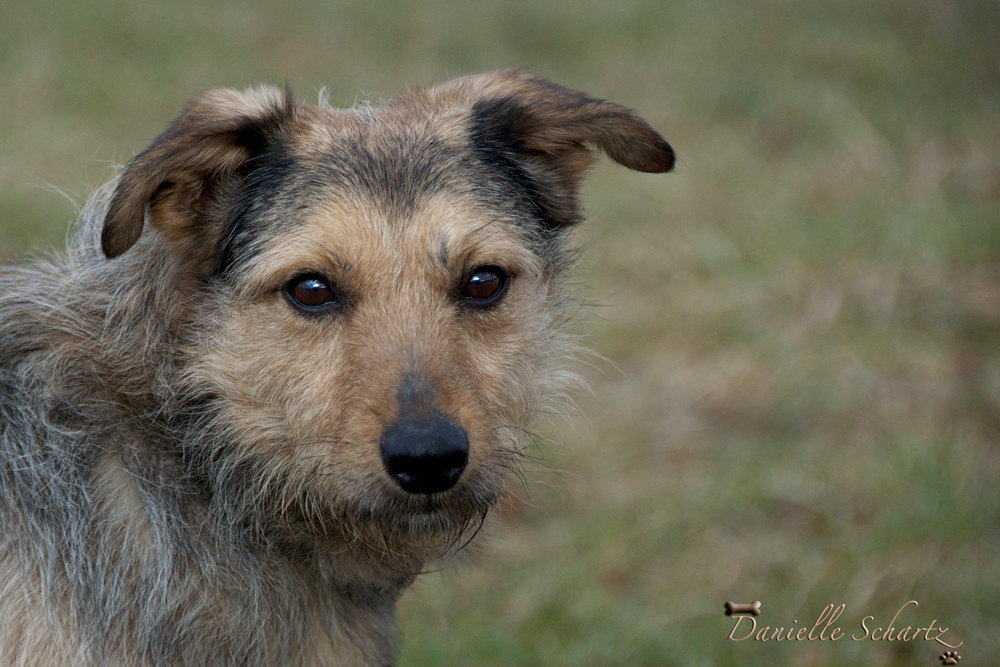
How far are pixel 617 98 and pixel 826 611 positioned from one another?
637 centimetres

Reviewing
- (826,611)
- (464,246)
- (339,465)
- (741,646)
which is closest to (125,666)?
(339,465)

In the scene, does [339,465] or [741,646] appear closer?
[339,465]

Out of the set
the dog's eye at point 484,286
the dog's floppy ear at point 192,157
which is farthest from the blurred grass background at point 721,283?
the dog's eye at point 484,286

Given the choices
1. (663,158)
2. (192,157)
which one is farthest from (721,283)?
(192,157)

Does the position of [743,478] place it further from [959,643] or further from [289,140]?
[289,140]

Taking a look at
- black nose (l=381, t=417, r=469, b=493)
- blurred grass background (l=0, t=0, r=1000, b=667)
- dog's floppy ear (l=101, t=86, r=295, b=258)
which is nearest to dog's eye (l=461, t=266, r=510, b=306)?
black nose (l=381, t=417, r=469, b=493)

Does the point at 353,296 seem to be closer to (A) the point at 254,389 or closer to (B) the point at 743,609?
(A) the point at 254,389

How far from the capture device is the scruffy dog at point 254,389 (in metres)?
2.72

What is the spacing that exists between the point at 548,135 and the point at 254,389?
1352mm

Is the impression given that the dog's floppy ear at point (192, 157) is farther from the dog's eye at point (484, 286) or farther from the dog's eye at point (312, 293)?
the dog's eye at point (484, 286)

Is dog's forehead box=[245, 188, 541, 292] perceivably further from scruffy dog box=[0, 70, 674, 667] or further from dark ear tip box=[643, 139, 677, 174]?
dark ear tip box=[643, 139, 677, 174]

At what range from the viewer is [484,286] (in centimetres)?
309

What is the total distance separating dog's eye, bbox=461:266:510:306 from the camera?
306 cm

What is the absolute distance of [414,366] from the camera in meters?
2.68
